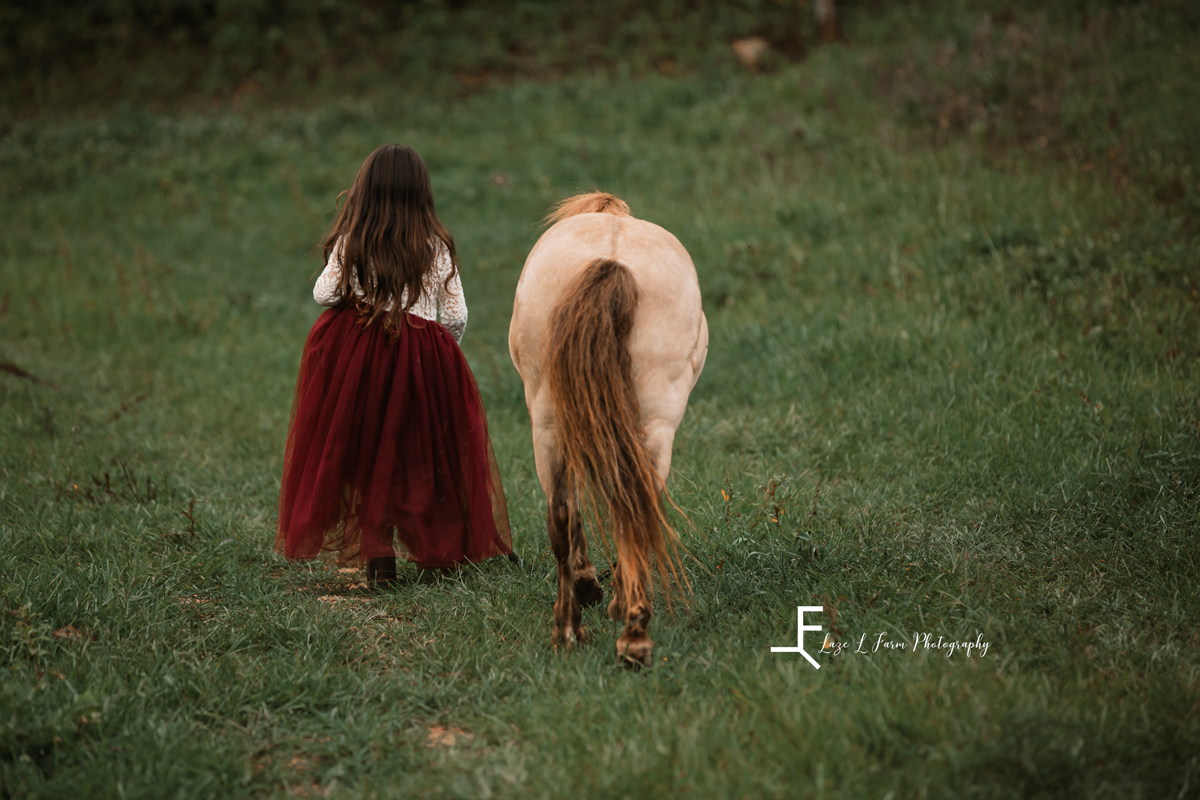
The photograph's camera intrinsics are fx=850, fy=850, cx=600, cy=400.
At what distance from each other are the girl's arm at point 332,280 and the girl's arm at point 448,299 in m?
Answer: 0.44

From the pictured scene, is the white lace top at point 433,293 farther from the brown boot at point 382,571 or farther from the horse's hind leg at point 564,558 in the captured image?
the horse's hind leg at point 564,558

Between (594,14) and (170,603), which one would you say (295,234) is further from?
(594,14)

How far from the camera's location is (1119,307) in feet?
19.1

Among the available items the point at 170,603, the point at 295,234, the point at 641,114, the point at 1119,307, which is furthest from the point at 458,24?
the point at 170,603

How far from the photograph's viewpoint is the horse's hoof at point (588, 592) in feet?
11.2

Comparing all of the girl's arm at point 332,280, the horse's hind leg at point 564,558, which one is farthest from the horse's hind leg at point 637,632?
the girl's arm at point 332,280

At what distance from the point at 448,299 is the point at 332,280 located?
1.69ft

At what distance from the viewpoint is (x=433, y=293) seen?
3.88m

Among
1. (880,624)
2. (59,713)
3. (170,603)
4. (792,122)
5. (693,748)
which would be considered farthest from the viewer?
(792,122)

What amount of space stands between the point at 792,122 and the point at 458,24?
32.7 ft

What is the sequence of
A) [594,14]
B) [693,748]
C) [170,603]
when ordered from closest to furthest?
1. [693,748]
2. [170,603]
3. [594,14]

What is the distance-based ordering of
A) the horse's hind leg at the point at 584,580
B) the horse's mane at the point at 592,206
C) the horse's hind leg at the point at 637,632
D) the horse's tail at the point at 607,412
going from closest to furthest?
1. the horse's tail at the point at 607,412
2. the horse's hind leg at the point at 637,632
3. the horse's hind leg at the point at 584,580
4. the horse's mane at the point at 592,206

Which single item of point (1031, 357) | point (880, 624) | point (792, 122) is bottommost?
point (880, 624)

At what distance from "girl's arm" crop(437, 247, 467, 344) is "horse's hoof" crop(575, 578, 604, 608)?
1.32 metres
